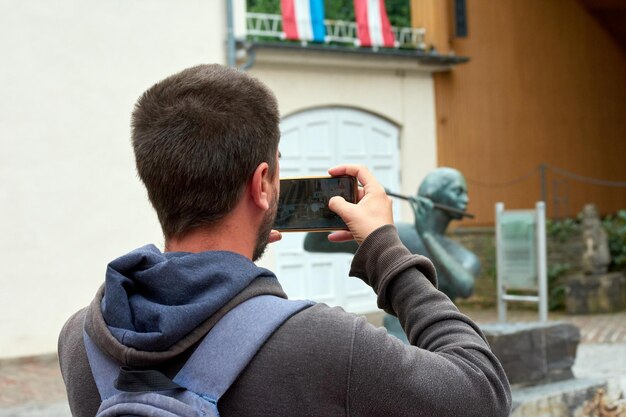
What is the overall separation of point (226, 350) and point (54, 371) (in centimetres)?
863

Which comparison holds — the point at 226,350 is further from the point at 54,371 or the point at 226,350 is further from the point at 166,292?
the point at 54,371

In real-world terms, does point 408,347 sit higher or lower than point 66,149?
higher

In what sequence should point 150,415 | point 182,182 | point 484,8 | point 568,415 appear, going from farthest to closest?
point 484,8
point 568,415
point 182,182
point 150,415

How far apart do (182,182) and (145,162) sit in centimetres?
6

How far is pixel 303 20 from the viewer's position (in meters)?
12.4

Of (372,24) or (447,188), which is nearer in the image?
(447,188)

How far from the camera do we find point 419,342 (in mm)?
1450

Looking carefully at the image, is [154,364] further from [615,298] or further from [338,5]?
[338,5]

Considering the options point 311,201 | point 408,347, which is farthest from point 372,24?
point 408,347

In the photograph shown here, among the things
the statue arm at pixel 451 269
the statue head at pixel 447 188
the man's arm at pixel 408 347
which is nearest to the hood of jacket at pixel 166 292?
the man's arm at pixel 408 347

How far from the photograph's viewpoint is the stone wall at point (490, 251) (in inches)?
574

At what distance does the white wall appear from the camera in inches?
395

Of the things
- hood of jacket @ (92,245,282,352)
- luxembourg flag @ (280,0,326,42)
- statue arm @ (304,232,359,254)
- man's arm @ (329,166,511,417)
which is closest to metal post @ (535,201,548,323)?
luxembourg flag @ (280,0,326,42)

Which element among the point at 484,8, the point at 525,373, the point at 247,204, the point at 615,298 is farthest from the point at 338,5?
the point at 247,204
